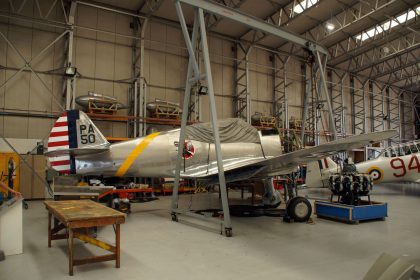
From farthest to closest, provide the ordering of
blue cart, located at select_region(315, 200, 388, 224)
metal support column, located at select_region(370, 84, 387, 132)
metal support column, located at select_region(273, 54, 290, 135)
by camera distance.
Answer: metal support column, located at select_region(370, 84, 387, 132), metal support column, located at select_region(273, 54, 290, 135), blue cart, located at select_region(315, 200, 388, 224)

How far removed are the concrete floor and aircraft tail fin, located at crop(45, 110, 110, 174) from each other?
127cm

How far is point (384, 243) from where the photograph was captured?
4910 mm

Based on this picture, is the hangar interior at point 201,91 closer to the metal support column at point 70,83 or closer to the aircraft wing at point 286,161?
the metal support column at point 70,83

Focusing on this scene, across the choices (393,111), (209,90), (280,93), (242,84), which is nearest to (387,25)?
(280,93)

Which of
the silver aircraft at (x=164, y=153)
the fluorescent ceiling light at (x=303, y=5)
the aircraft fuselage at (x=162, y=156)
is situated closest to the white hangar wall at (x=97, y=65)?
the fluorescent ceiling light at (x=303, y=5)

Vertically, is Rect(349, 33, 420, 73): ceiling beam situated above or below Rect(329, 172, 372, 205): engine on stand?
above

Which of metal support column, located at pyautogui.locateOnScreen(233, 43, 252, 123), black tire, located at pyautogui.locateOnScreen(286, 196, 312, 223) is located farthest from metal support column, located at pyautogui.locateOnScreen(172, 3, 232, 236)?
metal support column, located at pyautogui.locateOnScreen(233, 43, 252, 123)

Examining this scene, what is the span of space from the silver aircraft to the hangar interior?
3.31 ft

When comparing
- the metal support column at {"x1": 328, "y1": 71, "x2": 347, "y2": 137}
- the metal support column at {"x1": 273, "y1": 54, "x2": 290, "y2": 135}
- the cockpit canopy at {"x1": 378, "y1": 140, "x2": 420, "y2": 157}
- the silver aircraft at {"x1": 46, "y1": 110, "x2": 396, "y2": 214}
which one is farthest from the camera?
the metal support column at {"x1": 328, "y1": 71, "x2": 347, "y2": 137}

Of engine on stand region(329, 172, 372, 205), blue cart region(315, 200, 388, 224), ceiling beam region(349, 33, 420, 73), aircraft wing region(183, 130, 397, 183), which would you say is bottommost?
blue cart region(315, 200, 388, 224)

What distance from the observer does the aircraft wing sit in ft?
15.2

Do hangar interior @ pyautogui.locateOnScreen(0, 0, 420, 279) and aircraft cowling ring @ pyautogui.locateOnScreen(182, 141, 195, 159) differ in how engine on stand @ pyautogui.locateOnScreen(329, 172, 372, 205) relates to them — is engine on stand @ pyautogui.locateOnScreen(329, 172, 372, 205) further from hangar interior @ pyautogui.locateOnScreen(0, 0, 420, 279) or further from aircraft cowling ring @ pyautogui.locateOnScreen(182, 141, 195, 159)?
aircraft cowling ring @ pyautogui.locateOnScreen(182, 141, 195, 159)

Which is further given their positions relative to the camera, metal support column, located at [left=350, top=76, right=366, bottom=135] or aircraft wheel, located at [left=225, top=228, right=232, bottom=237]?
metal support column, located at [left=350, top=76, right=366, bottom=135]

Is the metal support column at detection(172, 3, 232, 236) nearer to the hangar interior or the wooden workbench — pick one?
the hangar interior
